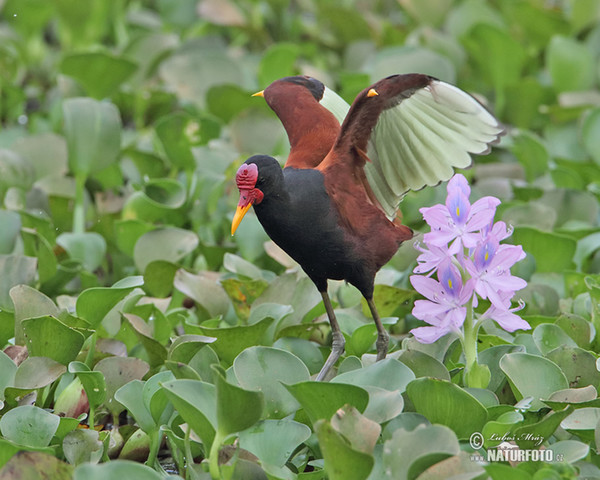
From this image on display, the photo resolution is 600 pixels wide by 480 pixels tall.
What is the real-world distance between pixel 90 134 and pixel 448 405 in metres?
2.16

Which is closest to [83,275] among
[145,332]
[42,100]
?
[145,332]

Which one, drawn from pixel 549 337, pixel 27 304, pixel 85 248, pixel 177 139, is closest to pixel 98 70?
pixel 177 139

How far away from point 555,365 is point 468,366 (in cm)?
23

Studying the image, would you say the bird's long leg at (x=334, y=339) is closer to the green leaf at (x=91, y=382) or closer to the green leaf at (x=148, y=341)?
the green leaf at (x=148, y=341)

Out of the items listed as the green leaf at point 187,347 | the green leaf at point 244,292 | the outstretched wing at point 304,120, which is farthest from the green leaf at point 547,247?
the green leaf at point 187,347

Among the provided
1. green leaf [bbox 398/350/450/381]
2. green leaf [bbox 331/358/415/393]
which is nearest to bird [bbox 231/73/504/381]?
green leaf [bbox 398/350/450/381]

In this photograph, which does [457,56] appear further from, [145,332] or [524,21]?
[145,332]

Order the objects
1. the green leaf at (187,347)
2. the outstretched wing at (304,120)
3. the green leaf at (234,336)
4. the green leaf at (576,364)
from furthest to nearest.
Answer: the outstretched wing at (304,120) < the green leaf at (234,336) < the green leaf at (576,364) < the green leaf at (187,347)

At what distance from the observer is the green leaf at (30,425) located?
96.4 inches

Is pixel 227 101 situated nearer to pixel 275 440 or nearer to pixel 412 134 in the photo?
pixel 412 134

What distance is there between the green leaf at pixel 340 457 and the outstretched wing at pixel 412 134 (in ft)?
2.84

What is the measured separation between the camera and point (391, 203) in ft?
9.61

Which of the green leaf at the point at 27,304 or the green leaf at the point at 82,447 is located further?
the green leaf at the point at 27,304

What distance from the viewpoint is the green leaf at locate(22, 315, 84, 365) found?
268cm
